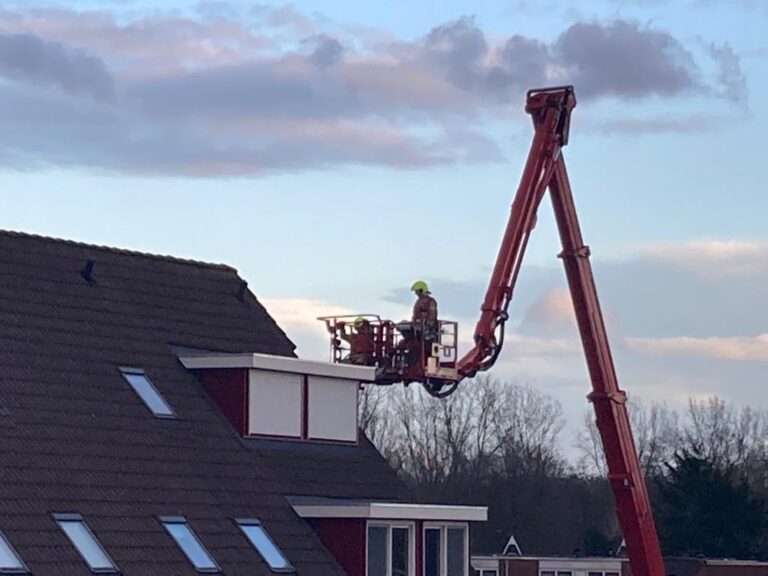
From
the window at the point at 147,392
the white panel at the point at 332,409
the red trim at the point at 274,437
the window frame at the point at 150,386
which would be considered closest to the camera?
the window frame at the point at 150,386

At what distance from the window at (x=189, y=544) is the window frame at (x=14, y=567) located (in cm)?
370

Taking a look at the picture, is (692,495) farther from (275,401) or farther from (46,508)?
(46,508)

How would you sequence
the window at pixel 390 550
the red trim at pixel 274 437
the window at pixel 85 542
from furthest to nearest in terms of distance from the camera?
1. the red trim at pixel 274 437
2. the window at pixel 390 550
3. the window at pixel 85 542

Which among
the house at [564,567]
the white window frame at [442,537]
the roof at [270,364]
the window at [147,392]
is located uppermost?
the roof at [270,364]

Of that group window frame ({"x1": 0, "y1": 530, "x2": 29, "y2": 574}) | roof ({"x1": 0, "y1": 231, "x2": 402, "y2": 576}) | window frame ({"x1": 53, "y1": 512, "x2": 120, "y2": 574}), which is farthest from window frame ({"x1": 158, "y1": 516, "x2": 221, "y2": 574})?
window frame ({"x1": 0, "y1": 530, "x2": 29, "y2": 574})

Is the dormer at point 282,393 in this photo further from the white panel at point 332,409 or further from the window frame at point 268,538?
the window frame at point 268,538

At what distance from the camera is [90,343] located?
3219cm

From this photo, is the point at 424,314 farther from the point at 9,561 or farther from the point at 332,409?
the point at 9,561

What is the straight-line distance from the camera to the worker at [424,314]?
36.8 meters

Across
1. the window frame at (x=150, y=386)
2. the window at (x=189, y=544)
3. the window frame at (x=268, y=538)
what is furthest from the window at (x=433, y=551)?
the window at (x=189, y=544)

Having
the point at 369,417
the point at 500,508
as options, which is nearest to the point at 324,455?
the point at 500,508

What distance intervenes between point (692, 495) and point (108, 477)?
37680 mm

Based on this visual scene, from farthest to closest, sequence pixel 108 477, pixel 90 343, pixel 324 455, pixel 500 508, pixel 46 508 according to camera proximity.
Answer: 1. pixel 500 508
2. pixel 324 455
3. pixel 90 343
4. pixel 108 477
5. pixel 46 508

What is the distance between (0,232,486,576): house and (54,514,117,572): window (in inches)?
1.1
